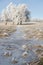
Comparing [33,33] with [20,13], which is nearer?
[33,33]

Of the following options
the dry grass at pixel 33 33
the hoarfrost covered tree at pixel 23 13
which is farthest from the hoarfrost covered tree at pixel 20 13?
the dry grass at pixel 33 33

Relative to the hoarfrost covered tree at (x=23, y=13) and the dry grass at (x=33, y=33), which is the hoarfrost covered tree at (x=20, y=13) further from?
the dry grass at (x=33, y=33)

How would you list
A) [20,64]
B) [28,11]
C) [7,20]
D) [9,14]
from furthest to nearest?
[7,20] → [9,14] → [28,11] → [20,64]

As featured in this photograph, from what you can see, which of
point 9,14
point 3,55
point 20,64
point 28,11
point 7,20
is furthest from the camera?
point 7,20

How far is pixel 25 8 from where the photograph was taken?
88.3 meters

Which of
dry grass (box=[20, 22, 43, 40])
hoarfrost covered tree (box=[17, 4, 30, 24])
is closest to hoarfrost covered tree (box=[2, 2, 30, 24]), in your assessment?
hoarfrost covered tree (box=[17, 4, 30, 24])

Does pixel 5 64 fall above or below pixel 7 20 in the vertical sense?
above

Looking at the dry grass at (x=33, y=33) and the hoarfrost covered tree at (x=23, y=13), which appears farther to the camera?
the hoarfrost covered tree at (x=23, y=13)

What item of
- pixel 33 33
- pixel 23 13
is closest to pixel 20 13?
pixel 23 13

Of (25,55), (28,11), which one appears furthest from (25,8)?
(25,55)

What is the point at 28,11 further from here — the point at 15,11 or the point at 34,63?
the point at 34,63

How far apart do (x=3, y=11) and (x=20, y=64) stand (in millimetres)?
92300

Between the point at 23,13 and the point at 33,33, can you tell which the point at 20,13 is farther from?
the point at 33,33

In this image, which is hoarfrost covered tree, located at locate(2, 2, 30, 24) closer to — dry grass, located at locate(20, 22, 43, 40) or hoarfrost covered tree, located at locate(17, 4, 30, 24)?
hoarfrost covered tree, located at locate(17, 4, 30, 24)
